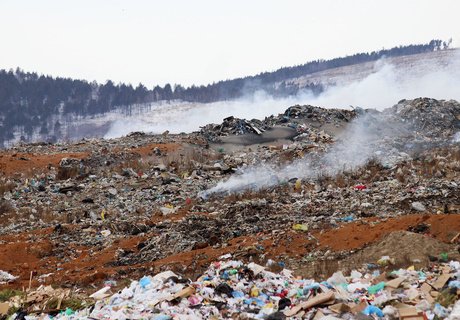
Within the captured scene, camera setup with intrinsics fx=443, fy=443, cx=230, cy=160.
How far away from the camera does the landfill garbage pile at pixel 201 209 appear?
6.91 m

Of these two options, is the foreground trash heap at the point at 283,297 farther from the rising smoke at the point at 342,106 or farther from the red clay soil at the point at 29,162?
the red clay soil at the point at 29,162

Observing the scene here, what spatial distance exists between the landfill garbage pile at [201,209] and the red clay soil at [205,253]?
2 cm

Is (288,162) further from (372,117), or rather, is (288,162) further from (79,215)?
(372,117)

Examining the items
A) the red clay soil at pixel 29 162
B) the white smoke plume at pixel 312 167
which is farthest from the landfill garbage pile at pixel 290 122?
the red clay soil at pixel 29 162

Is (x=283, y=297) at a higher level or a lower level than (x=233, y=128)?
lower

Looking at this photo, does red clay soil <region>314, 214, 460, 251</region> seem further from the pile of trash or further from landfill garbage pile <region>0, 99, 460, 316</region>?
the pile of trash

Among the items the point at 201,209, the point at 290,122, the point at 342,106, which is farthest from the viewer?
the point at 342,106

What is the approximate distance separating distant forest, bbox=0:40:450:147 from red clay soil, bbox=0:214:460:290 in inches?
2069

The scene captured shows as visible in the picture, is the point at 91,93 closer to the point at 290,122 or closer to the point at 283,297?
the point at 290,122

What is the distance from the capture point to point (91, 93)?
72625 mm

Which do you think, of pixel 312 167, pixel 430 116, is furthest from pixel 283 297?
pixel 430 116

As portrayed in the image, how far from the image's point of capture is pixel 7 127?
5703 centimetres

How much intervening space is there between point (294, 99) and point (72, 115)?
32418 millimetres

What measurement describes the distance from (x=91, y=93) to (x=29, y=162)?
5945 centimetres
